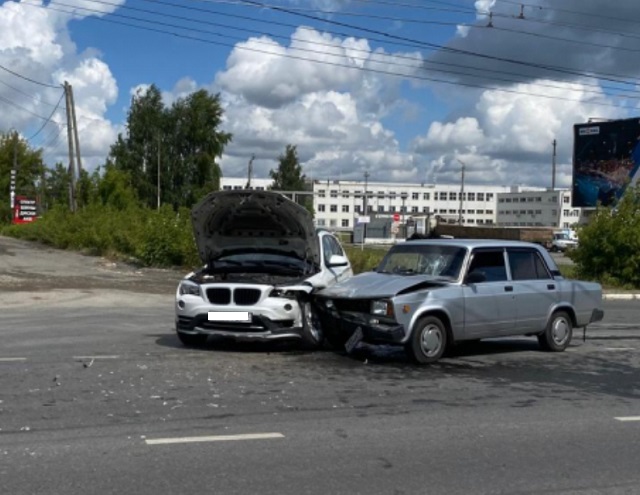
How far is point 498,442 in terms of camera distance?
7.41 m

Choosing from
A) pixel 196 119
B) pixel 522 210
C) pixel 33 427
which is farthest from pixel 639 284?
pixel 522 210

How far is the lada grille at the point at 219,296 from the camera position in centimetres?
1191

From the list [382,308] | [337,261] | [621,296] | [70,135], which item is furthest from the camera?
[70,135]

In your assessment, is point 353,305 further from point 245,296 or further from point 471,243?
point 471,243

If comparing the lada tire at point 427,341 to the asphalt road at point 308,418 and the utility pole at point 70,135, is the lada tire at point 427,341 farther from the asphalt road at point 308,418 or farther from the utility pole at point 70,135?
the utility pole at point 70,135

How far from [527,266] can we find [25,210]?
57343 millimetres

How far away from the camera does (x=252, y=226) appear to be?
43.7ft

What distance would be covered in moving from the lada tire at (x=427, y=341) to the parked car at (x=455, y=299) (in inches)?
0.5

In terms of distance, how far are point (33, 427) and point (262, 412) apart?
2.02 meters

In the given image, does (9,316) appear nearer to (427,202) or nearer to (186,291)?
(186,291)

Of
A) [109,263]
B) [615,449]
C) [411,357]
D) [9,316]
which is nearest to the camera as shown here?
[615,449]

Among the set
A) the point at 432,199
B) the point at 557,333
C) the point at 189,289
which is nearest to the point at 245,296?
the point at 189,289

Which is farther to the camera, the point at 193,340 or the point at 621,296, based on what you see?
the point at 621,296

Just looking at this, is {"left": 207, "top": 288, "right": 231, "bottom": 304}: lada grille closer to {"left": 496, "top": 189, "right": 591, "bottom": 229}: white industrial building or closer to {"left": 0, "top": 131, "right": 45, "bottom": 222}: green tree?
{"left": 0, "top": 131, "right": 45, "bottom": 222}: green tree
